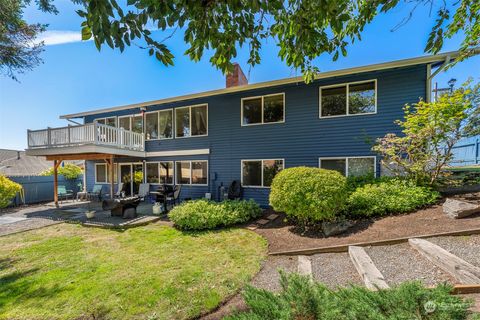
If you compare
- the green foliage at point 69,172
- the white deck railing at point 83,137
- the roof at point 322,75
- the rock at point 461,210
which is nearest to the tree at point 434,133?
the roof at point 322,75

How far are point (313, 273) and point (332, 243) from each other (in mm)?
1368

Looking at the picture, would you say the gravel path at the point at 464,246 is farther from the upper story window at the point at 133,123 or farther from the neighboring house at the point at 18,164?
the neighboring house at the point at 18,164

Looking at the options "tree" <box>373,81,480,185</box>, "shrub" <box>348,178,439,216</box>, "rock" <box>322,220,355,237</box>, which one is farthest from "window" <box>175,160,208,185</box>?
"tree" <box>373,81,480,185</box>

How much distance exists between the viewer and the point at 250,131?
936cm

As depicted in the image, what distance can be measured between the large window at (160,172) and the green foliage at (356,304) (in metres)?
9.75

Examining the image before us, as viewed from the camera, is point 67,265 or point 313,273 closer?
point 313,273

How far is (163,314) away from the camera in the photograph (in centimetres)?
282

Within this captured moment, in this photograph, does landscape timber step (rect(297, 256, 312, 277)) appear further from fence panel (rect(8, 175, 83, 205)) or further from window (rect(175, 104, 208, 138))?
fence panel (rect(8, 175, 83, 205))

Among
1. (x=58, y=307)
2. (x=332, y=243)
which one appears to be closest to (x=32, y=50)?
(x=58, y=307)

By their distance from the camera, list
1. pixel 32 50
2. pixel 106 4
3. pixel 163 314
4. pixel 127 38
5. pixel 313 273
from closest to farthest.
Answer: pixel 106 4, pixel 127 38, pixel 163 314, pixel 313 273, pixel 32 50

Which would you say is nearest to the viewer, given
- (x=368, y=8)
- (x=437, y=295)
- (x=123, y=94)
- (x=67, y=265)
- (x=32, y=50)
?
(x=437, y=295)

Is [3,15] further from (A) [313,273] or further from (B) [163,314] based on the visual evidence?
(A) [313,273]

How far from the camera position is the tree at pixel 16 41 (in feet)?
17.1

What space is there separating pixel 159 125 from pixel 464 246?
1163cm
